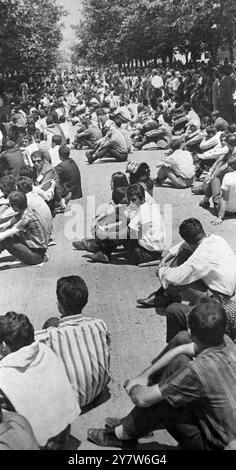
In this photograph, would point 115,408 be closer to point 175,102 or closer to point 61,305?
point 61,305

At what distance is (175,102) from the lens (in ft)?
73.2

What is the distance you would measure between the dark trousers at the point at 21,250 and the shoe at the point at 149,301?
2.03 metres

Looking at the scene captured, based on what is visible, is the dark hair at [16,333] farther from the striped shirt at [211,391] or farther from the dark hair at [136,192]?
the dark hair at [136,192]

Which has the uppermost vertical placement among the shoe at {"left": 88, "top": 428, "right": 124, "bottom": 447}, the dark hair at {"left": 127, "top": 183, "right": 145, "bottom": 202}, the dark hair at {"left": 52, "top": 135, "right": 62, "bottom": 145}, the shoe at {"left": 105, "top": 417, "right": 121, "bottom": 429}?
the dark hair at {"left": 52, "top": 135, "right": 62, "bottom": 145}

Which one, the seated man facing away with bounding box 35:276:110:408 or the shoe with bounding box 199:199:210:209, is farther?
the shoe with bounding box 199:199:210:209

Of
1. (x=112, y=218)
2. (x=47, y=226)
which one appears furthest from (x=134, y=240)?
(x=47, y=226)

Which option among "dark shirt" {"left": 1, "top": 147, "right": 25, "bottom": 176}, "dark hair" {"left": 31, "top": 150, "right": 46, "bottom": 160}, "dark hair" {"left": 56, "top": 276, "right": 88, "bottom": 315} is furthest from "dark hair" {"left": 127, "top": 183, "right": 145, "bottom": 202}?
"dark shirt" {"left": 1, "top": 147, "right": 25, "bottom": 176}

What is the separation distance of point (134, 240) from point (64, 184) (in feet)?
13.1

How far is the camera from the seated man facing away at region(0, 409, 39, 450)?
3457 millimetres

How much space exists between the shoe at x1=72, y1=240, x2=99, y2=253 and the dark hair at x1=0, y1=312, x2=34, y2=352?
14.1 ft

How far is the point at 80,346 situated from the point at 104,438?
0.66 m

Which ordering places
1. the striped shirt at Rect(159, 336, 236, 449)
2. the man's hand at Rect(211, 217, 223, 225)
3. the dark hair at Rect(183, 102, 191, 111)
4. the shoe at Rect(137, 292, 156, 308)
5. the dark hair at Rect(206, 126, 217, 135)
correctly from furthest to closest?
the dark hair at Rect(183, 102, 191, 111)
the dark hair at Rect(206, 126, 217, 135)
the man's hand at Rect(211, 217, 223, 225)
the shoe at Rect(137, 292, 156, 308)
the striped shirt at Rect(159, 336, 236, 449)

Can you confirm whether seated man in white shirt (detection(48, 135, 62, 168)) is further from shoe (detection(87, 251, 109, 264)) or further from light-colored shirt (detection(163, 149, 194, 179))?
shoe (detection(87, 251, 109, 264))

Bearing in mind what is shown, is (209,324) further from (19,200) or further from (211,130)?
(211,130)
